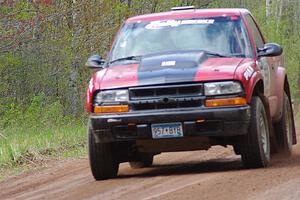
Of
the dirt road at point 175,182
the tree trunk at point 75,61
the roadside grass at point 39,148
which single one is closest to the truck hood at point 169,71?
the dirt road at point 175,182

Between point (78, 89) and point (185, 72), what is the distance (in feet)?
46.6

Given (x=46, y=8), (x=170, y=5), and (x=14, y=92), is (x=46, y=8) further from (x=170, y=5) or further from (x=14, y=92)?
(x=170, y=5)

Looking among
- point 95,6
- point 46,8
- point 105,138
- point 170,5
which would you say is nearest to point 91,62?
point 105,138

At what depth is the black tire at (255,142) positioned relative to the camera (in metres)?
9.25

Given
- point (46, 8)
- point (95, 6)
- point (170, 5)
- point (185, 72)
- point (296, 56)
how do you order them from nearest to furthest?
point (185, 72)
point (46, 8)
point (95, 6)
point (170, 5)
point (296, 56)

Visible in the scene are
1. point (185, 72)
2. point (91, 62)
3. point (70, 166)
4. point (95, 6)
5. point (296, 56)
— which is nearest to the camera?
point (185, 72)

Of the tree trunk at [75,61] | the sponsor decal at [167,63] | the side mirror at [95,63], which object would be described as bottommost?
the tree trunk at [75,61]

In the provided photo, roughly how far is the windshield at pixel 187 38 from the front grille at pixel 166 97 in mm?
1059

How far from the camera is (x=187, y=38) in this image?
33.6 feet

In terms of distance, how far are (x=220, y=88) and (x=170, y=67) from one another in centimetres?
59

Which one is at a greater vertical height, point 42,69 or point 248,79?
point 248,79

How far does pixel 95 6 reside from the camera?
22469 mm

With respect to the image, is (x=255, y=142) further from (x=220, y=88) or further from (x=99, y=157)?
(x=99, y=157)

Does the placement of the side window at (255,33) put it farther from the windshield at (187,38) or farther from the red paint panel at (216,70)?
the red paint panel at (216,70)
